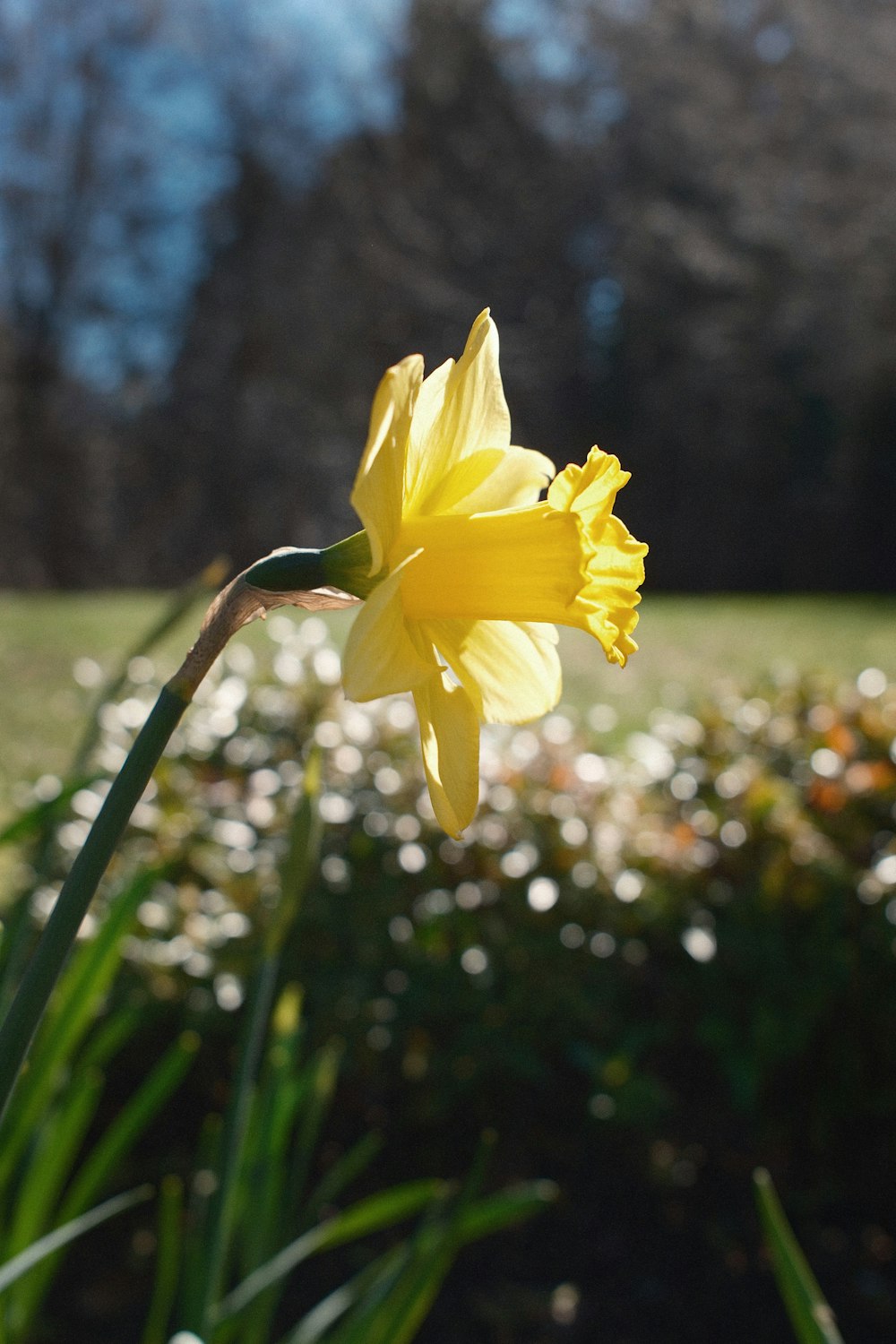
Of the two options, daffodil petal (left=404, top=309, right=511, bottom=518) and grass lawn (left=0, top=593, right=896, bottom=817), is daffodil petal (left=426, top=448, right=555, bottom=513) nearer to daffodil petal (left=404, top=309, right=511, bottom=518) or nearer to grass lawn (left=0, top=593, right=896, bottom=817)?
daffodil petal (left=404, top=309, right=511, bottom=518)

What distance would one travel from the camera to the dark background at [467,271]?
11.8m

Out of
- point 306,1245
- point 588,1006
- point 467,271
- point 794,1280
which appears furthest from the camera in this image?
point 467,271

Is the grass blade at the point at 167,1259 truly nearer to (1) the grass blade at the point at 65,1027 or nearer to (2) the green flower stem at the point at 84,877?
(1) the grass blade at the point at 65,1027

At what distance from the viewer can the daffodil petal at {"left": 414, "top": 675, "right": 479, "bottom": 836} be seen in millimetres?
624

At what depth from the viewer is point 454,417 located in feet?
2.12

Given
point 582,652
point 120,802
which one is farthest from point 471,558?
point 582,652


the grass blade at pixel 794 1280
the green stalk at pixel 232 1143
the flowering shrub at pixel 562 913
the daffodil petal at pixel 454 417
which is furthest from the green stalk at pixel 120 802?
the flowering shrub at pixel 562 913

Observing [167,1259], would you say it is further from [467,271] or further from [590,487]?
[467,271]

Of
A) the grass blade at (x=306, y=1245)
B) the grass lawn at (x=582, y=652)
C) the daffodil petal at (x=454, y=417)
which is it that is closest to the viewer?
the daffodil petal at (x=454, y=417)

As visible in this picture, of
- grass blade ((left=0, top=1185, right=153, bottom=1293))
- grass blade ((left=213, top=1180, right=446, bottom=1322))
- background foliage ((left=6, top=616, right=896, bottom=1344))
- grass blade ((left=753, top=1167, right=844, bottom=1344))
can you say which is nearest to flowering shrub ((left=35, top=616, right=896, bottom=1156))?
background foliage ((left=6, top=616, right=896, bottom=1344))

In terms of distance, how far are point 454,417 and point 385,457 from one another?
4.4 inches

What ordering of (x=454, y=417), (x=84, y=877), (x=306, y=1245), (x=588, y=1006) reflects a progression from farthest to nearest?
(x=588, y=1006) < (x=306, y=1245) < (x=454, y=417) < (x=84, y=877)

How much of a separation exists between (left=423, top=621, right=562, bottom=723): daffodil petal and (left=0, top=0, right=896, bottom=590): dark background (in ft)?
36.2

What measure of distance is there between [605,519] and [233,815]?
1.80 m
